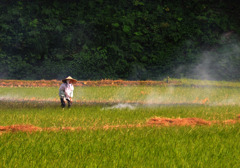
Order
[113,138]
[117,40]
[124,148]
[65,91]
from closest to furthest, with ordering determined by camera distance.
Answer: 1. [124,148]
2. [113,138]
3. [65,91]
4. [117,40]

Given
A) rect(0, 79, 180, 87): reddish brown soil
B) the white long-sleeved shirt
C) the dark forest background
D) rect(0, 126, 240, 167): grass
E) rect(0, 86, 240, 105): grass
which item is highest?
the dark forest background

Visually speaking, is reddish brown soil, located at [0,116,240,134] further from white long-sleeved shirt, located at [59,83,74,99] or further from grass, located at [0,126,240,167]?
white long-sleeved shirt, located at [59,83,74,99]

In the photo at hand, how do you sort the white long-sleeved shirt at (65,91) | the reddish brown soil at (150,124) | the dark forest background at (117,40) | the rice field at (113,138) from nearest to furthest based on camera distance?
1. the rice field at (113,138)
2. the reddish brown soil at (150,124)
3. the white long-sleeved shirt at (65,91)
4. the dark forest background at (117,40)

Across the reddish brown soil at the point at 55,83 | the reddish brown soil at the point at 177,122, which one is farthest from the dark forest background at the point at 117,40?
the reddish brown soil at the point at 177,122

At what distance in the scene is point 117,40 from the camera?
78.9 ft

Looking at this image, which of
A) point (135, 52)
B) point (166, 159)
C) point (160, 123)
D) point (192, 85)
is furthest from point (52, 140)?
point (135, 52)

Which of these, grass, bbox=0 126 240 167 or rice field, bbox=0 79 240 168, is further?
rice field, bbox=0 79 240 168

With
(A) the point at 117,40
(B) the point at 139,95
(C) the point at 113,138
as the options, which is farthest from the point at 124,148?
(A) the point at 117,40

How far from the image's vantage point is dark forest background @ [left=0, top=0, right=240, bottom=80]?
2278cm

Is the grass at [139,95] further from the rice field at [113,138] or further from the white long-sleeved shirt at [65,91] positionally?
the white long-sleeved shirt at [65,91]

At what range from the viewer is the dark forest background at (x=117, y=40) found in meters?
22.8

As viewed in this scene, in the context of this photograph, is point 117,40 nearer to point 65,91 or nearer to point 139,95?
point 139,95

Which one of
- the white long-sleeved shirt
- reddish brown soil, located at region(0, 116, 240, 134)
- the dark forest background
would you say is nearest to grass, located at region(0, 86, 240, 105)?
the white long-sleeved shirt

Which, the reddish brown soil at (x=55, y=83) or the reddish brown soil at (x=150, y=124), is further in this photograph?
the reddish brown soil at (x=55, y=83)
